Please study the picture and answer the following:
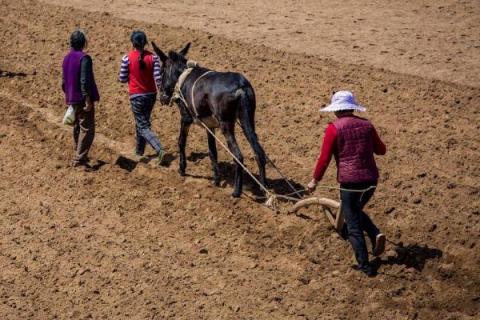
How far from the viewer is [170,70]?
11172mm

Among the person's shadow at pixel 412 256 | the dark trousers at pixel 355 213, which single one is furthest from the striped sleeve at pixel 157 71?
the person's shadow at pixel 412 256

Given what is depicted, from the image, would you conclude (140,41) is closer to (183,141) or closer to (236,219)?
(183,141)

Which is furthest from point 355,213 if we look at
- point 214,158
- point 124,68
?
point 124,68

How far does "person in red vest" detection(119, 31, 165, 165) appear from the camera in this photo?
11133mm

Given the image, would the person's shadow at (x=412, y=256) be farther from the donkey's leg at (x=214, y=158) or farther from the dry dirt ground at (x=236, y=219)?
the donkey's leg at (x=214, y=158)

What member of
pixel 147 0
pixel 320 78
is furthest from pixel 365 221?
pixel 147 0

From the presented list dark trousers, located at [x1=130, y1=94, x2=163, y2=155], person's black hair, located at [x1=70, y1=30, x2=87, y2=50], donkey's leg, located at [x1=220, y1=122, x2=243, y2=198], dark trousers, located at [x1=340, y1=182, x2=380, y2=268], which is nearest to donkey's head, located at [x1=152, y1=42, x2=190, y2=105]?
dark trousers, located at [x1=130, y1=94, x2=163, y2=155]

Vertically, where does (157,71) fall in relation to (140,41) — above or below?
below

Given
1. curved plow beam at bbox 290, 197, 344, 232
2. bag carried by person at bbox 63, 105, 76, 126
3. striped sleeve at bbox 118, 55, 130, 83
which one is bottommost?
curved plow beam at bbox 290, 197, 344, 232

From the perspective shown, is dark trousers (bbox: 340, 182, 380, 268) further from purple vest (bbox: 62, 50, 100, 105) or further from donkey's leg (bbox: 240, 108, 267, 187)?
purple vest (bbox: 62, 50, 100, 105)

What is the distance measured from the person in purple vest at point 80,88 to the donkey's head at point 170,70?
3.34 feet

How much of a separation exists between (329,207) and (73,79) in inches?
172

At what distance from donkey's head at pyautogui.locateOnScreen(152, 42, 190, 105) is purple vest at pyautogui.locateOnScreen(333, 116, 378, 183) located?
12.2 feet

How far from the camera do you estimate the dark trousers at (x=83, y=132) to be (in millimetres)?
11234
